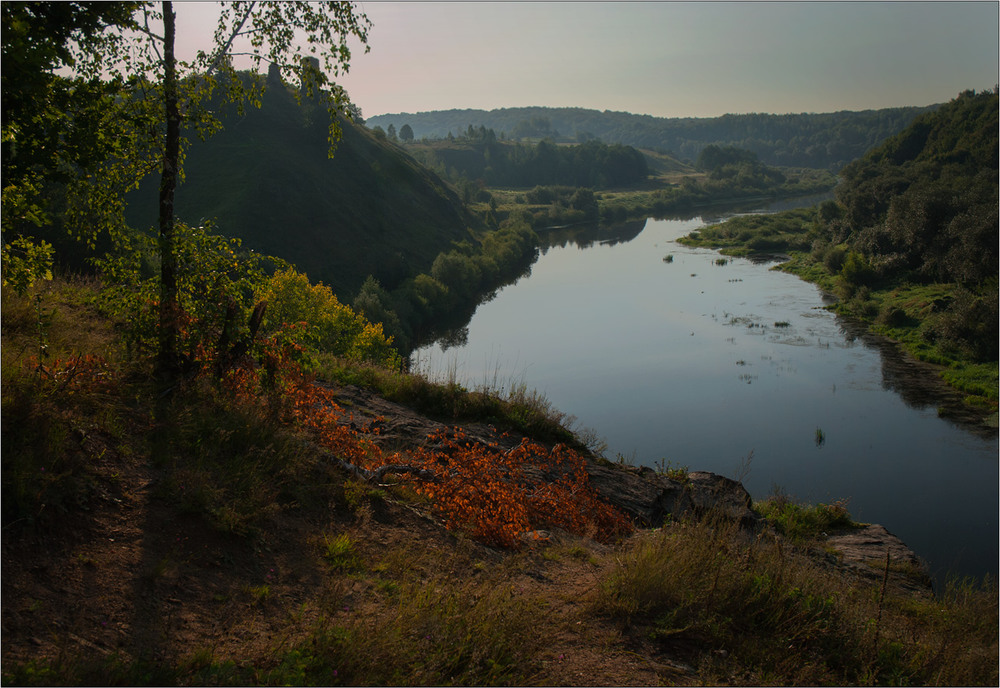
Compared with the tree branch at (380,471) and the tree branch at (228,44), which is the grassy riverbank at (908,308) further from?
the tree branch at (228,44)

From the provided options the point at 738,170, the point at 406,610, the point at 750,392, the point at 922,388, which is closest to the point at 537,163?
the point at 738,170

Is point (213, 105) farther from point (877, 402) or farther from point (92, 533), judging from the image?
point (92, 533)

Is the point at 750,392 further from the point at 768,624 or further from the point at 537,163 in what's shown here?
the point at 537,163

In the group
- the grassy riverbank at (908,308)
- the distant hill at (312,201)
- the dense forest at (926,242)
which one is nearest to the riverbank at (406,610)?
the dense forest at (926,242)

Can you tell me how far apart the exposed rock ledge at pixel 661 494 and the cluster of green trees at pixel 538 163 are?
14105cm

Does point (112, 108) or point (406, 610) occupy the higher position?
point (112, 108)

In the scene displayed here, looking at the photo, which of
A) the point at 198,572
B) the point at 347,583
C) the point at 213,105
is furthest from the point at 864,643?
the point at 213,105

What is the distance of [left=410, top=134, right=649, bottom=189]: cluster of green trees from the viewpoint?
156m

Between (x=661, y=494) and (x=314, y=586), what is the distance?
820 centimetres

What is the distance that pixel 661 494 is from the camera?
1228 cm

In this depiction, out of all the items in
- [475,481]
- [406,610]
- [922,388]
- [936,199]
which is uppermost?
[936,199]

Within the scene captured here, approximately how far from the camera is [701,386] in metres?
31.0

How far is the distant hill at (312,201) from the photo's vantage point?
4981 cm

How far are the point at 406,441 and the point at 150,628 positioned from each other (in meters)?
6.29
